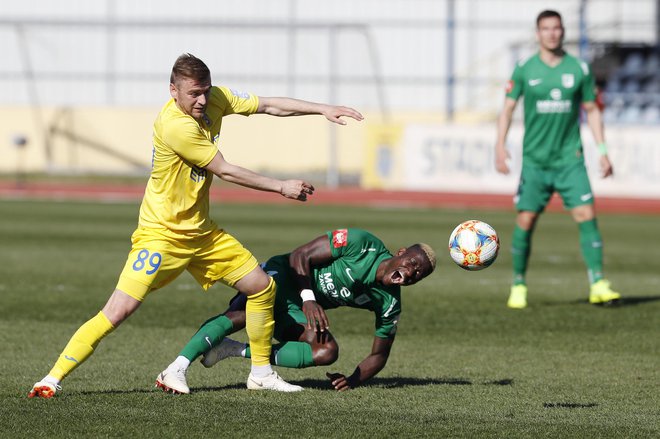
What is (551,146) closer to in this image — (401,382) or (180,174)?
(401,382)

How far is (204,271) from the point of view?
6.64 meters

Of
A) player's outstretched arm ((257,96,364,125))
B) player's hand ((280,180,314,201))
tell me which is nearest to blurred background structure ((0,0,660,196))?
player's outstretched arm ((257,96,364,125))

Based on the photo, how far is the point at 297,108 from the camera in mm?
6953

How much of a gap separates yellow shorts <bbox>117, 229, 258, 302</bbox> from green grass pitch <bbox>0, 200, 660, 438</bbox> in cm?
63

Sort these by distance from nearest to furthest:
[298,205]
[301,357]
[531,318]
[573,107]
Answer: [301,357], [531,318], [573,107], [298,205]

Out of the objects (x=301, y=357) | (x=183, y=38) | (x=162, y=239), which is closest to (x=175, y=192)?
(x=162, y=239)

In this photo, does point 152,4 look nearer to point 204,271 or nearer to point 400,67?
point 400,67

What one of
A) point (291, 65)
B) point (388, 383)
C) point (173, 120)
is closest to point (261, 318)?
point (388, 383)

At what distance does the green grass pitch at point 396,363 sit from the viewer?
584cm

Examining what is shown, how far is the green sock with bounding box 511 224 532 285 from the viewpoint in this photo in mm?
10880

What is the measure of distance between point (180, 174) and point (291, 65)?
30698 mm

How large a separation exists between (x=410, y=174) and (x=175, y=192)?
21609 millimetres

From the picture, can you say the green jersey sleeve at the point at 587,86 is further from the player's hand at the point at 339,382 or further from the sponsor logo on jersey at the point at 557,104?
the player's hand at the point at 339,382

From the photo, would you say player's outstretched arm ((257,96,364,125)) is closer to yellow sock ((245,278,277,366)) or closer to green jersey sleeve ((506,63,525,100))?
yellow sock ((245,278,277,366))
